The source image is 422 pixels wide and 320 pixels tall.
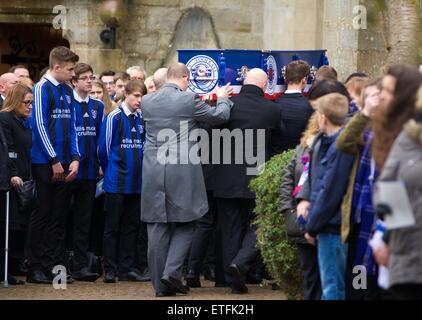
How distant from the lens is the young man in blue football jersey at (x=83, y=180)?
43.2 feet

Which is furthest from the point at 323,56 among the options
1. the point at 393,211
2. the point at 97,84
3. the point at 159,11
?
the point at 393,211

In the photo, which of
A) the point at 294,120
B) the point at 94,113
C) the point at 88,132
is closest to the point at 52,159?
the point at 88,132

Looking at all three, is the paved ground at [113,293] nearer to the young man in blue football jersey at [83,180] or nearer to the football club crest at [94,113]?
the young man in blue football jersey at [83,180]

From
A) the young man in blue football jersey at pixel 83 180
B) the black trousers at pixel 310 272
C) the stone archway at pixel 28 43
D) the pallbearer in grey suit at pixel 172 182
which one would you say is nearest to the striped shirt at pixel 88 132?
the young man in blue football jersey at pixel 83 180

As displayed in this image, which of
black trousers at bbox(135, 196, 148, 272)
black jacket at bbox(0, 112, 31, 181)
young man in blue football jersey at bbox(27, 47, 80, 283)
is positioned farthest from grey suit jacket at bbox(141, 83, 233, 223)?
black trousers at bbox(135, 196, 148, 272)

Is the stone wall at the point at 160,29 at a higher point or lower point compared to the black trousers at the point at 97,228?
higher

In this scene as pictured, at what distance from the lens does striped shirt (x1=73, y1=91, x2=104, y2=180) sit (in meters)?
13.2

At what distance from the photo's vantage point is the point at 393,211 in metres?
6.95

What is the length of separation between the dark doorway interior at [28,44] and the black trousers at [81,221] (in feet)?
30.1

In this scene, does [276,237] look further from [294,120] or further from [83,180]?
[83,180]

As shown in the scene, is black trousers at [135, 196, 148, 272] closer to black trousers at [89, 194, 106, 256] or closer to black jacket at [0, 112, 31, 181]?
black trousers at [89, 194, 106, 256]

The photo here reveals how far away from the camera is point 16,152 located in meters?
12.6

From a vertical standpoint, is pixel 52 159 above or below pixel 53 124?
below

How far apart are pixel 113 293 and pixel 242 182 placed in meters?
1.63
